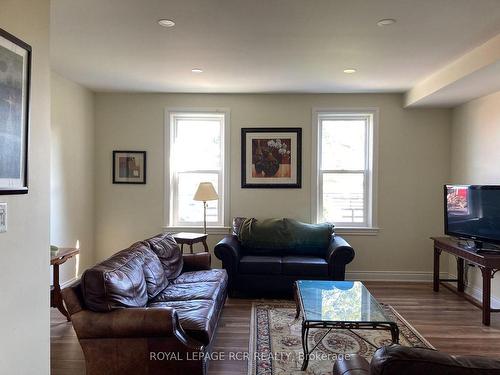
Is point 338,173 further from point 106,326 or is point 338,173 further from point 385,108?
point 106,326

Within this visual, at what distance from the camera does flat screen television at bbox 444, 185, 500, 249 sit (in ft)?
12.2

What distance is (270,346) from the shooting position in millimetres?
3049

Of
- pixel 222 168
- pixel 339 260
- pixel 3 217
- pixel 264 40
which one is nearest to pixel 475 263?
pixel 339 260

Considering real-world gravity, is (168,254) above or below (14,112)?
below

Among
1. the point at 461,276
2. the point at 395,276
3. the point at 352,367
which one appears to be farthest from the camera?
the point at 395,276

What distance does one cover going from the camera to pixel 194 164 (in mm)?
5324

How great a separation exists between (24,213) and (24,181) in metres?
0.16

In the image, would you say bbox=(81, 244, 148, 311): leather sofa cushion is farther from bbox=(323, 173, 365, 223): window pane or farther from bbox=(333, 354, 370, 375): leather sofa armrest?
bbox=(323, 173, 365, 223): window pane

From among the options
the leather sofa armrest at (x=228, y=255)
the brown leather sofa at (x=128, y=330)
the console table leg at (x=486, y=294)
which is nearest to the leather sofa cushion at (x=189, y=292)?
the brown leather sofa at (x=128, y=330)

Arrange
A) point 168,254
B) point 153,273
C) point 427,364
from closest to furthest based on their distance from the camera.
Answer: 1. point 427,364
2. point 153,273
3. point 168,254

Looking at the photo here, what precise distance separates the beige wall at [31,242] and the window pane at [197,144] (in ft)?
11.0

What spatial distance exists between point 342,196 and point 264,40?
280 cm

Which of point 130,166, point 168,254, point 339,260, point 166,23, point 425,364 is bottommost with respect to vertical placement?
point 339,260

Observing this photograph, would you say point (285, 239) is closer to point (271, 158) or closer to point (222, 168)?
point (271, 158)
